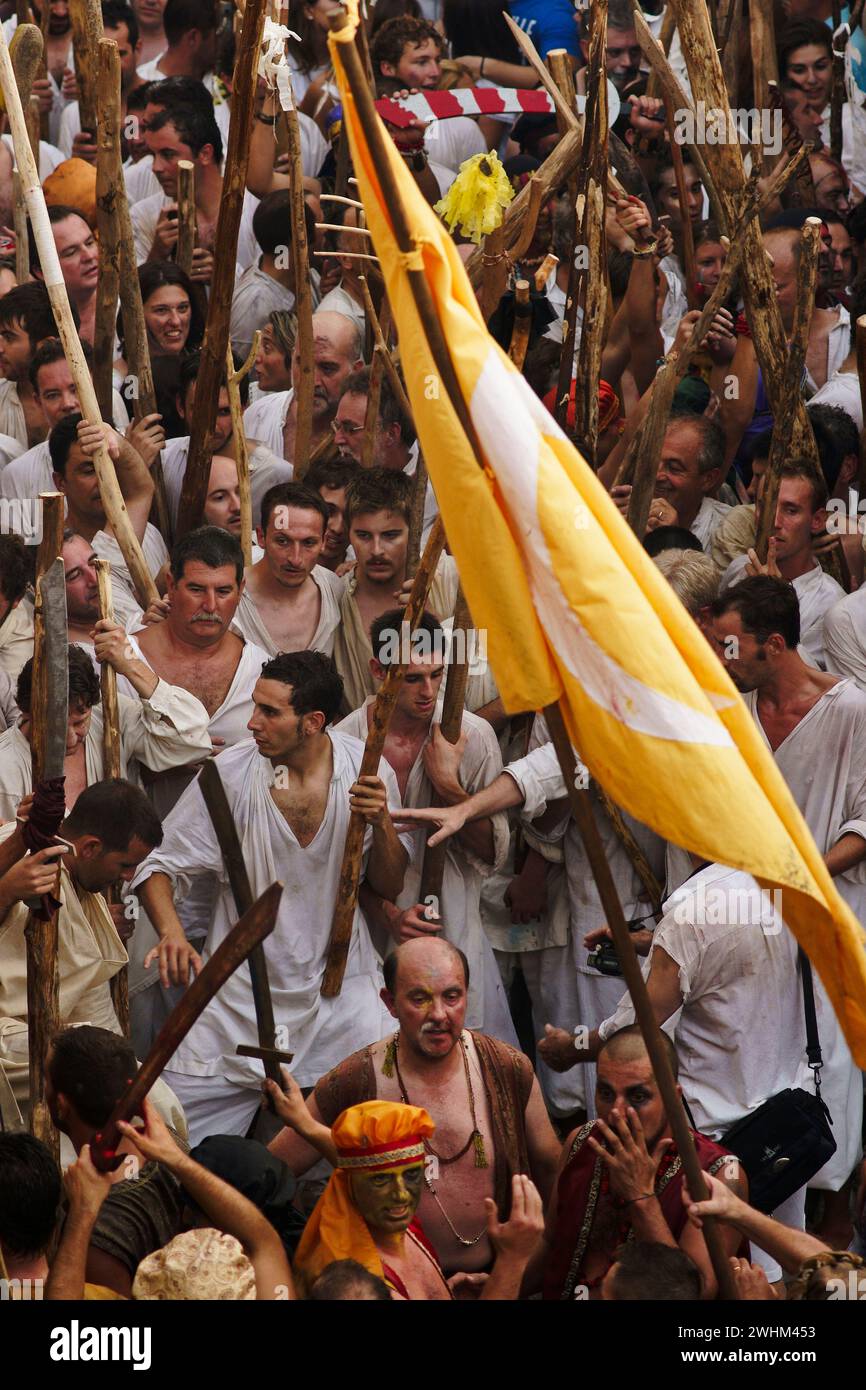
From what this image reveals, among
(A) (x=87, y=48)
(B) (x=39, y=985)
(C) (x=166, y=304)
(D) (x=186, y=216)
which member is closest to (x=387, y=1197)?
(B) (x=39, y=985)

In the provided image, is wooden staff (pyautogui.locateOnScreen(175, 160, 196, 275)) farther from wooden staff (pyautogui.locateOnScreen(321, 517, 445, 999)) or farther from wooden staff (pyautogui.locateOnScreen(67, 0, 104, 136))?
wooden staff (pyautogui.locateOnScreen(321, 517, 445, 999))

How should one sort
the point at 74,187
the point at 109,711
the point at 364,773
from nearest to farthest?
the point at 364,773 → the point at 109,711 → the point at 74,187

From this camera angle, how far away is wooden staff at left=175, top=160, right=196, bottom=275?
706cm

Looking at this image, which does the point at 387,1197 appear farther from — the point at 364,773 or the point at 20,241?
the point at 20,241

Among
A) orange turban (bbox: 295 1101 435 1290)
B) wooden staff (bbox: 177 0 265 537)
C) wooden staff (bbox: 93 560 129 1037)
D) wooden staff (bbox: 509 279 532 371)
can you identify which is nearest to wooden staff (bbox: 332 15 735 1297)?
orange turban (bbox: 295 1101 435 1290)

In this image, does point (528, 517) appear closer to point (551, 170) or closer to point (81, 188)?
point (551, 170)

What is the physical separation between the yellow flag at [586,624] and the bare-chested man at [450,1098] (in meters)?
Result: 1.47

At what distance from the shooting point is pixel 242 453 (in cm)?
660

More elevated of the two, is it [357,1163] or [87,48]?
[87,48]

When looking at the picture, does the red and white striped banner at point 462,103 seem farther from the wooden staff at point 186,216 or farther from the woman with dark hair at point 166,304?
the woman with dark hair at point 166,304

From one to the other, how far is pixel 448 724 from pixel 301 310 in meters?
1.57

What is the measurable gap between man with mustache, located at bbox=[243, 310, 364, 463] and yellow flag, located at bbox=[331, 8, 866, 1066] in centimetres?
352

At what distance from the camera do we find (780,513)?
6.45m

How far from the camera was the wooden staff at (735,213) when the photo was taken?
21.2 ft
